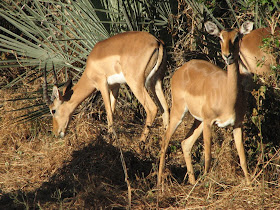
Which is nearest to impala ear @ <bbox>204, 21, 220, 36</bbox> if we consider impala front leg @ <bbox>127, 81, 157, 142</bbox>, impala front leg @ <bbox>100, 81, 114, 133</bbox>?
impala front leg @ <bbox>127, 81, 157, 142</bbox>

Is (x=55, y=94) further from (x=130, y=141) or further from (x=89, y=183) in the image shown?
(x=89, y=183)

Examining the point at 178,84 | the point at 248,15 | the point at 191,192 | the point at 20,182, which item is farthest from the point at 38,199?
the point at 248,15

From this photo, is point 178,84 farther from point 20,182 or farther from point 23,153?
point 23,153

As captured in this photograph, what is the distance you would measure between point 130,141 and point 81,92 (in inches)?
43.8

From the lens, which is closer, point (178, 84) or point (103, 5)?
point (178, 84)

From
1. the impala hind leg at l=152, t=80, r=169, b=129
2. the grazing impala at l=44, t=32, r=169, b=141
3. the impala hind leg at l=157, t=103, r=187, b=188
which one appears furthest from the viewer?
the impala hind leg at l=152, t=80, r=169, b=129

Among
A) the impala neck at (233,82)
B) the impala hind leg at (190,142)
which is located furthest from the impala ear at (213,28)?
the impala hind leg at (190,142)

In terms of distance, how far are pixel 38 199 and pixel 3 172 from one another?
4.84ft

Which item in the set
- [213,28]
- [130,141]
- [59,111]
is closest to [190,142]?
[130,141]

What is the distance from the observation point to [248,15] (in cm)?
600

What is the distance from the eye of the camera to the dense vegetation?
418cm

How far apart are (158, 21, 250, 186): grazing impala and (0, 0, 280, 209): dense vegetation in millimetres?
189

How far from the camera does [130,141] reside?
5.88 meters

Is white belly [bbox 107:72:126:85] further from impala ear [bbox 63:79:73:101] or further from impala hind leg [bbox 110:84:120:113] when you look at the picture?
impala ear [bbox 63:79:73:101]
